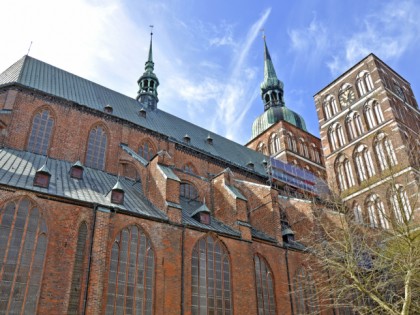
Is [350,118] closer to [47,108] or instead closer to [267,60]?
[267,60]

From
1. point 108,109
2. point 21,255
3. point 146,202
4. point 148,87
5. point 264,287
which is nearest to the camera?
point 21,255

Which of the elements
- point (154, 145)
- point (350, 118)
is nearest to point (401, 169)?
point (350, 118)

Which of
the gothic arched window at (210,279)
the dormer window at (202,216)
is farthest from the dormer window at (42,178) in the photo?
the dormer window at (202,216)

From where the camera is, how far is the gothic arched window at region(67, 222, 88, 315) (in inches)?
476

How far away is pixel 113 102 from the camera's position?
79.8ft

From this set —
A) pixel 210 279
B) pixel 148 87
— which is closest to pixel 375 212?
pixel 210 279

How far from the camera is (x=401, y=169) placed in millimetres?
27000

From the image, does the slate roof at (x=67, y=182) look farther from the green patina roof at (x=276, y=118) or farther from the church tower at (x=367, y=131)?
the green patina roof at (x=276, y=118)

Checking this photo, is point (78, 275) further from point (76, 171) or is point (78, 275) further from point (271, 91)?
point (271, 91)

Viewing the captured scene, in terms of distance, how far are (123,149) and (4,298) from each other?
10749 millimetres

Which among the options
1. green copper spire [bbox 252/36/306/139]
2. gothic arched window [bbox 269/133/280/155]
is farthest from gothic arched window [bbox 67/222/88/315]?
green copper spire [bbox 252/36/306/139]

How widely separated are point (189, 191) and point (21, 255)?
35.4ft

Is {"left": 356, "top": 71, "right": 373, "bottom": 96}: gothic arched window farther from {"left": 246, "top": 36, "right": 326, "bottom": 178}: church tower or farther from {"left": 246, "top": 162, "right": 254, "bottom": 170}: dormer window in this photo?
{"left": 246, "top": 162, "right": 254, "bottom": 170}: dormer window

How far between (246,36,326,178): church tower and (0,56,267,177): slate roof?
697cm
